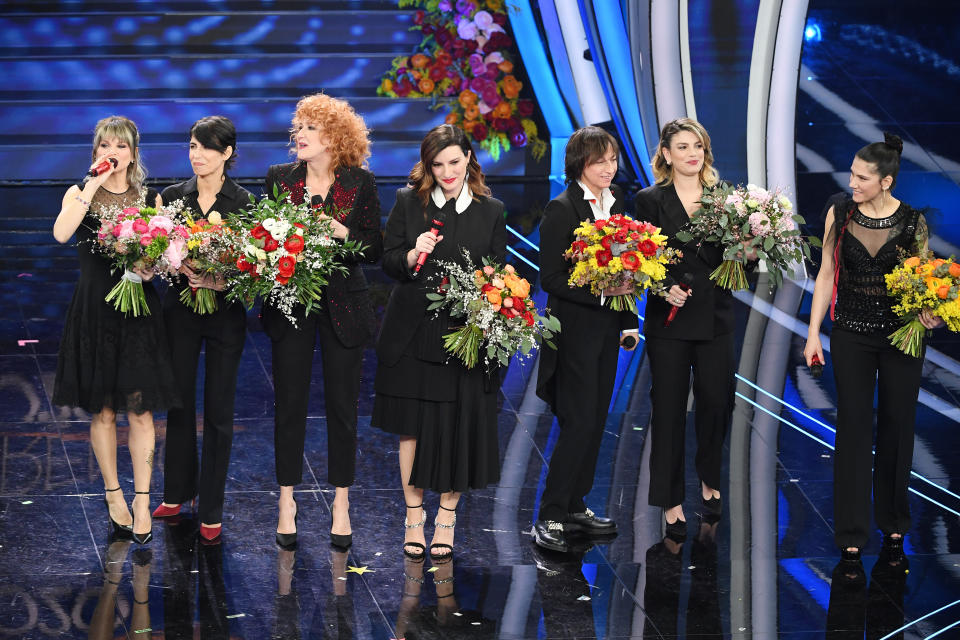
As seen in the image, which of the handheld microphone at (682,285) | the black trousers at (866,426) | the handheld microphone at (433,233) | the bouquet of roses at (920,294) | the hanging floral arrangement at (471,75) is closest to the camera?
the handheld microphone at (433,233)

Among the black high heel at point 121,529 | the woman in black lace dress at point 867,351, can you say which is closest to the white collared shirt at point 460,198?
the woman in black lace dress at point 867,351

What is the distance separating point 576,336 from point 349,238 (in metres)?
0.90

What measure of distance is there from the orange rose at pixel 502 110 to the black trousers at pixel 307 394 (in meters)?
7.94

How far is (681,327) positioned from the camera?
480cm

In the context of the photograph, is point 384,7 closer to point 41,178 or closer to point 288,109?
point 288,109

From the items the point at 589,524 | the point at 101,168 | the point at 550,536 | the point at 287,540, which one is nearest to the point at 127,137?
the point at 101,168

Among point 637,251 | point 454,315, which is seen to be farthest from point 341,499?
point 637,251

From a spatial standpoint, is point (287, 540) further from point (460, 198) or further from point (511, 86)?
point (511, 86)

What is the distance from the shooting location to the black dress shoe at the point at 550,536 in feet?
15.1

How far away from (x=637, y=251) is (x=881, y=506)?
1.42 m

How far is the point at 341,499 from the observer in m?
4.66

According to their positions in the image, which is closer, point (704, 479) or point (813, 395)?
point (704, 479)

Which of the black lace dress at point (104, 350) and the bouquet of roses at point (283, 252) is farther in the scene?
the black lace dress at point (104, 350)

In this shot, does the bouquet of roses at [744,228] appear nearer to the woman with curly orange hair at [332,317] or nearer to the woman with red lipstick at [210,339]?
the woman with curly orange hair at [332,317]
